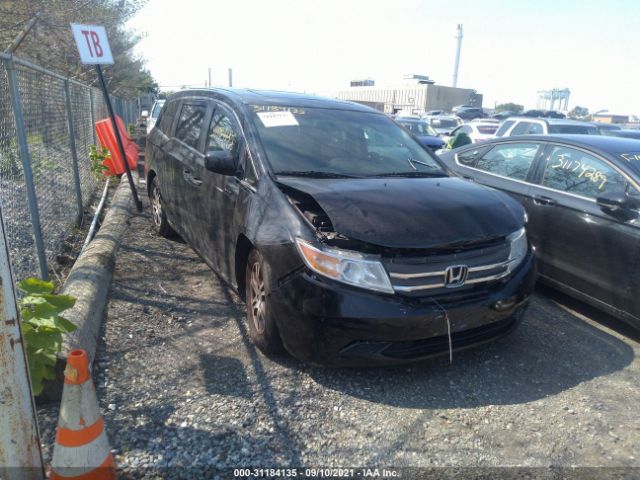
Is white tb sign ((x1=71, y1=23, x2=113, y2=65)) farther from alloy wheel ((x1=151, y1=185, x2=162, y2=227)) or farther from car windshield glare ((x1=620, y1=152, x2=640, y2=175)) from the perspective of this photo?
car windshield glare ((x1=620, y1=152, x2=640, y2=175))

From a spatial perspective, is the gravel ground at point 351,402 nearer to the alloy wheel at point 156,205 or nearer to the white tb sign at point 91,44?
the alloy wheel at point 156,205

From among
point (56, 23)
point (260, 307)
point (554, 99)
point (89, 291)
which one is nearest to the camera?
point (260, 307)

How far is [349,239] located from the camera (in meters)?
2.98

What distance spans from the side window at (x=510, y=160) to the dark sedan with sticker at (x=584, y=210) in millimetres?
12

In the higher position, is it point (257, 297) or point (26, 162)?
point (26, 162)

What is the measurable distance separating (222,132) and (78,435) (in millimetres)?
2791

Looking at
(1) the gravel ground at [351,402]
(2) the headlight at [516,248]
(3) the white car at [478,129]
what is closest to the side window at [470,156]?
(1) the gravel ground at [351,402]

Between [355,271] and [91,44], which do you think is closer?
[355,271]

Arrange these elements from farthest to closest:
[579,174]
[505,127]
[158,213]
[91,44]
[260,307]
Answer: [505,127]
[91,44]
[158,213]
[579,174]
[260,307]

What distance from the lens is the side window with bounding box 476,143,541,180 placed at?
5.22 metres

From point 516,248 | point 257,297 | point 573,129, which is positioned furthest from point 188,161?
point 573,129

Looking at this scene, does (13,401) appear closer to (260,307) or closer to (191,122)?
(260,307)

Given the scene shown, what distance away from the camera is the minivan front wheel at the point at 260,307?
3.29 metres

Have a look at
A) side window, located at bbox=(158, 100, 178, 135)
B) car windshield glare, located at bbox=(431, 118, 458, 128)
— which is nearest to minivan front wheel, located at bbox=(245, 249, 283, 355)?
side window, located at bbox=(158, 100, 178, 135)
